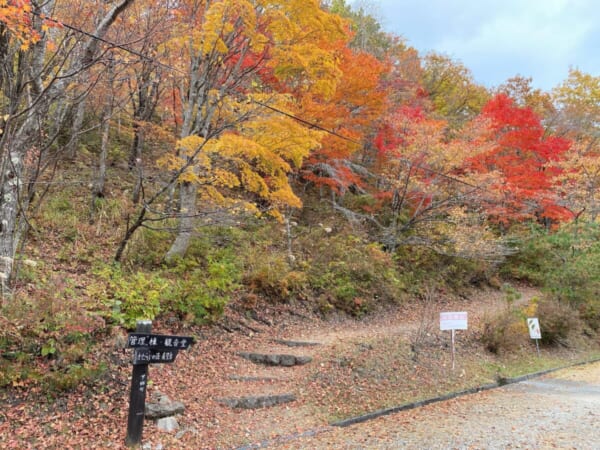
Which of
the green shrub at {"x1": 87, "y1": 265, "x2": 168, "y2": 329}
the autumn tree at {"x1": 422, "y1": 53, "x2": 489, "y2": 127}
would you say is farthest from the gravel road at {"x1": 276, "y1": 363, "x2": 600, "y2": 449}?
the autumn tree at {"x1": 422, "y1": 53, "x2": 489, "y2": 127}

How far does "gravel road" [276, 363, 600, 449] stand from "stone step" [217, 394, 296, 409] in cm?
95

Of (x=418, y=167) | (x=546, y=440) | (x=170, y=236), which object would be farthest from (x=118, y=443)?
(x=418, y=167)

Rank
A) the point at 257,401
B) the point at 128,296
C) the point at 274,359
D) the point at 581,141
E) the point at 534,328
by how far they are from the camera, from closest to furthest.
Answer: the point at 257,401
the point at 128,296
the point at 274,359
the point at 534,328
the point at 581,141

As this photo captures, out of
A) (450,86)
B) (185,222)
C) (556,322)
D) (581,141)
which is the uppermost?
(450,86)

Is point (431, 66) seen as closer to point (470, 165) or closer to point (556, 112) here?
point (556, 112)

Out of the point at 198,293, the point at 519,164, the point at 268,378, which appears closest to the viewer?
the point at 268,378

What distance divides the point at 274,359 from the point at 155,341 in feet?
11.0

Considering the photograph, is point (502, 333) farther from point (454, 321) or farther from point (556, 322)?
point (454, 321)

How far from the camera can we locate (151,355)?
414cm

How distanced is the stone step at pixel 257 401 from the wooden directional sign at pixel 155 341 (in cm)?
159

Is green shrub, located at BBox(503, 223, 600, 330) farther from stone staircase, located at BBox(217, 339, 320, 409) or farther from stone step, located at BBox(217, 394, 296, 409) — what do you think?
stone step, located at BBox(217, 394, 296, 409)

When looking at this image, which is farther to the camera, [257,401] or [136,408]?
[257,401]

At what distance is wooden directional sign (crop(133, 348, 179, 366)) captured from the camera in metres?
4.05

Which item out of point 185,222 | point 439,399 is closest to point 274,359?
point 439,399
